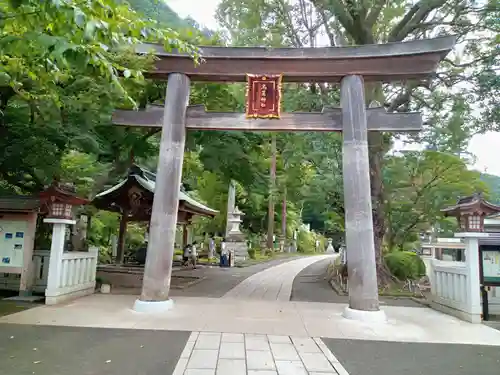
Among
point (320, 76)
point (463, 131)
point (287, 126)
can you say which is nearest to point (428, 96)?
point (463, 131)

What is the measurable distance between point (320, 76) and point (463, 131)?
641 centimetres

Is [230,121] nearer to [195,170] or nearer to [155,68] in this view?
[155,68]

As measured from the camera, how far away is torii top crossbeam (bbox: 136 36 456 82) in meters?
8.18

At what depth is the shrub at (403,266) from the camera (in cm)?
1366

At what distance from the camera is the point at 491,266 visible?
8.04 m

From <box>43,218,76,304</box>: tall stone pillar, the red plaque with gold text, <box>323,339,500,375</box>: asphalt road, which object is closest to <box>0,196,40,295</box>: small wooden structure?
<box>43,218,76,304</box>: tall stone pillar

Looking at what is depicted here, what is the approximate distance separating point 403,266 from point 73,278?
1071 cm

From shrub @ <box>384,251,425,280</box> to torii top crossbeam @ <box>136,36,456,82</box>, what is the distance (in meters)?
7.50

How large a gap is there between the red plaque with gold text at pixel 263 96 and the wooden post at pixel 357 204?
1466mm

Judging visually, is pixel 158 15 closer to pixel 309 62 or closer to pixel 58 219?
pixel 309 62

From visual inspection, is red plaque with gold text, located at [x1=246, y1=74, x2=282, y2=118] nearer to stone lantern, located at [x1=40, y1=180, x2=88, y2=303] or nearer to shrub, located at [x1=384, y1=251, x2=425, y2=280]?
stone lantern, located at [x1=40, y1=180, x2=88, y2=303]

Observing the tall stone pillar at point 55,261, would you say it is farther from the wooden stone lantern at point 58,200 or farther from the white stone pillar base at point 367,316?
the white stone pillar base at point 367,316

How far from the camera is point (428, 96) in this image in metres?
13.4

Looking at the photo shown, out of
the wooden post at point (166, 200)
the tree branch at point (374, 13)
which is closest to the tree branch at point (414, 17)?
the tree branch at point (374, 13)
